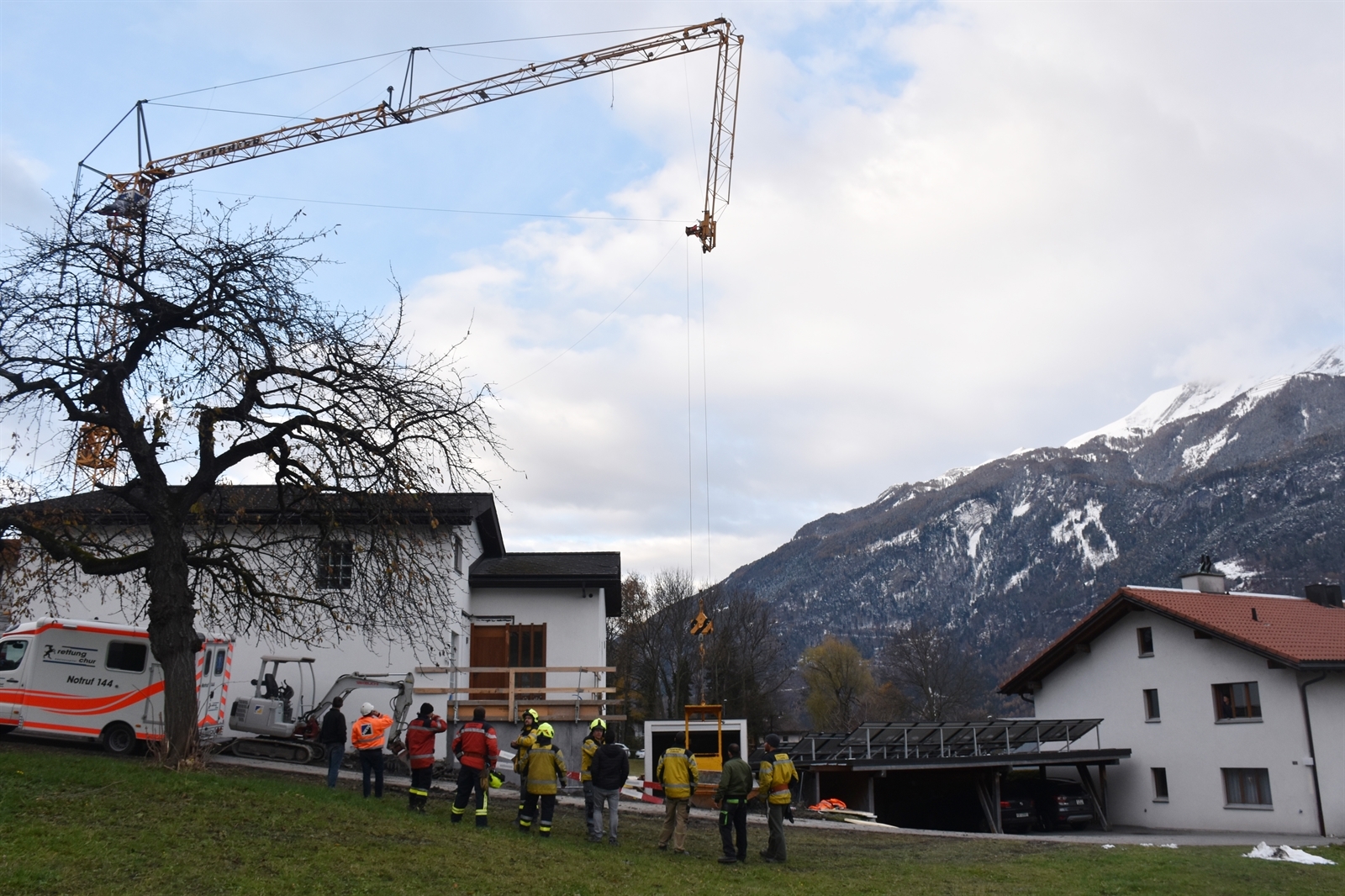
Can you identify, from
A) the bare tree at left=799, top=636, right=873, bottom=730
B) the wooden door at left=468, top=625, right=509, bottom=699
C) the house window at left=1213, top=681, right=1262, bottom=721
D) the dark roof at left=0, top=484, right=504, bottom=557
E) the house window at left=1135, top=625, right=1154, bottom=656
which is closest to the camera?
the dark roof at left=0, top=484, right=504, bottom=557

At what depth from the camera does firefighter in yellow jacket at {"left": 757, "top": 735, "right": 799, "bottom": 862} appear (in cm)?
1580

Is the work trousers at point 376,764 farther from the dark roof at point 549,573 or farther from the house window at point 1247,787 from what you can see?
the house window at point 1247,787

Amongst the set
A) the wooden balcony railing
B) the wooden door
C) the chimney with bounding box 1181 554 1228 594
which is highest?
the chimney with bounding box 1181 554 1228 594

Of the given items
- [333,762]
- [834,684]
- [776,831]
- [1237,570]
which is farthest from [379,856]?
[1237,570]

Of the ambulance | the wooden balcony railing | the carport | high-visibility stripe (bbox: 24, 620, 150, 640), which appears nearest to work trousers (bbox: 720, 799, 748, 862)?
the wooden balcony railing

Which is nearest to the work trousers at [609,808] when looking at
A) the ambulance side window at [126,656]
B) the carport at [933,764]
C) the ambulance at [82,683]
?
the ambulance at [82,683]

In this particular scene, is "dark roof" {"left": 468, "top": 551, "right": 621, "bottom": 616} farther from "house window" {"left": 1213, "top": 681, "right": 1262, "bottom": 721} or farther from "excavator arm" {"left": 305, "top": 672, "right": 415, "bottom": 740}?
"house window" {"left": 1213, "top": 681, "right": 1262, "bottom": 721}

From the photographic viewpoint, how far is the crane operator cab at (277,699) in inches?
906

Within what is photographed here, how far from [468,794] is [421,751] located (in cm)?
126

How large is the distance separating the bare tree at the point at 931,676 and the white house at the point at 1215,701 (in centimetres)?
4016

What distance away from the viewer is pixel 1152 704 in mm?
34250

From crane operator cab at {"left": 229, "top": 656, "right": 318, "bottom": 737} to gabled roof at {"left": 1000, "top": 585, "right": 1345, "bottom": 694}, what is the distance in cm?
2480

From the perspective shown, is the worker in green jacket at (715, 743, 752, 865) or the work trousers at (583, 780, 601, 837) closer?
the worker in green jacket at (715, 743, 752, 865)

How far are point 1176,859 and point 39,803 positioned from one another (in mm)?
17864
